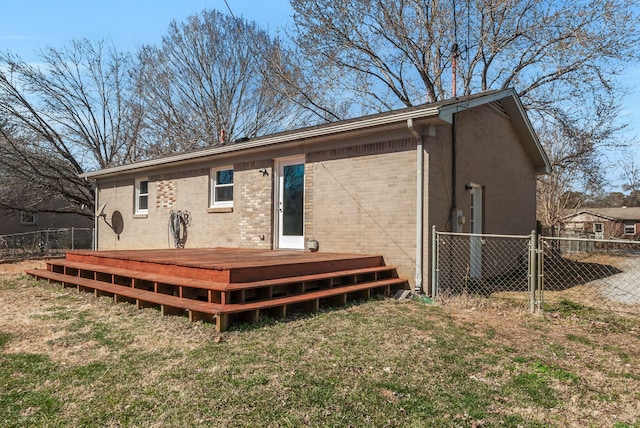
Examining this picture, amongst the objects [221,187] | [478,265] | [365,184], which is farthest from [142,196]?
[478,265]

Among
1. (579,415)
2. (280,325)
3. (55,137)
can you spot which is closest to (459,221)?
(280,325)

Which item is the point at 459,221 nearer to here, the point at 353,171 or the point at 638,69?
the point at 353,171

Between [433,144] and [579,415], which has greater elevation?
[433,144]

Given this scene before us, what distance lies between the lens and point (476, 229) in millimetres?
8961

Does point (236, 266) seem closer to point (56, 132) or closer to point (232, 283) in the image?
point (232, 283)

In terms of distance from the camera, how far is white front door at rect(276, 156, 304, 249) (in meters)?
8.71

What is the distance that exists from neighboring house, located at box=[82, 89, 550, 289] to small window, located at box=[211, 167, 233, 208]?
1.2 inches

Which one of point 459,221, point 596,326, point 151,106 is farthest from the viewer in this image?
point 151,106

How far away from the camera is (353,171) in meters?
7.60

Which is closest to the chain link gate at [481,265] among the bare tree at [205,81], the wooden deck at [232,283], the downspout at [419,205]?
the downspout at [419,205]

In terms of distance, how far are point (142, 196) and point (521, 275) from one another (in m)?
11.7

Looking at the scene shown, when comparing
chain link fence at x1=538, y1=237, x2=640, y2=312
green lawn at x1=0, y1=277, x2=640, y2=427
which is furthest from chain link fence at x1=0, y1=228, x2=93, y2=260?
Result: chain link fence at x1=538, y1=237, x2=640, y2=312

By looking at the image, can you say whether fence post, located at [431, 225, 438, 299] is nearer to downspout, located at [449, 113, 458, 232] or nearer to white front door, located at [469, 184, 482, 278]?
downspout, located at [449, 113, 458, 232]

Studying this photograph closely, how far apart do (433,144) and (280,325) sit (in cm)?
416
